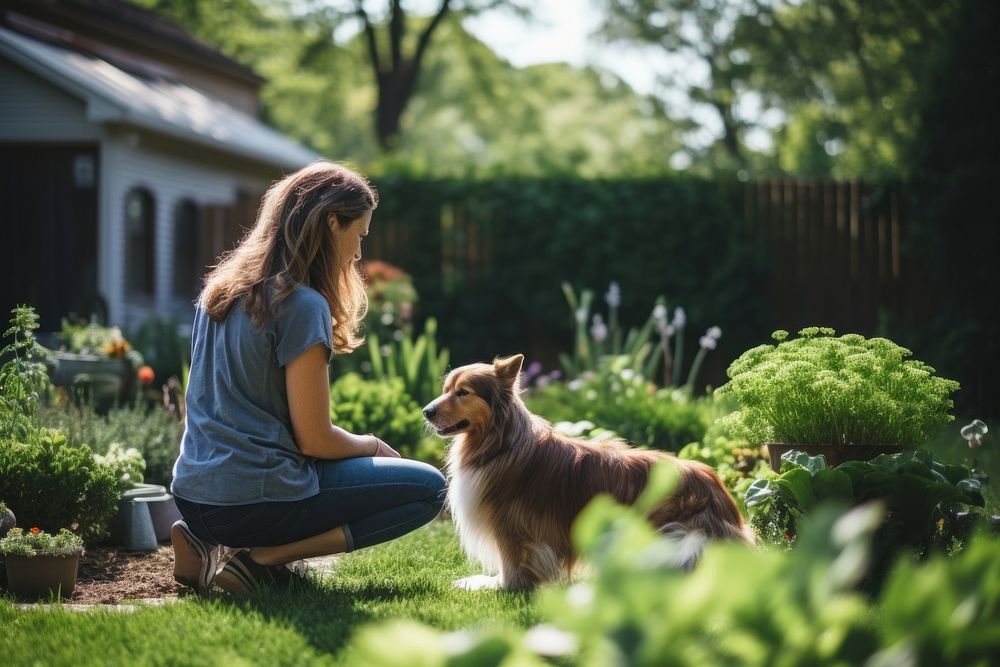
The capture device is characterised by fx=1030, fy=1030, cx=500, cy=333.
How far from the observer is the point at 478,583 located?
170 inches

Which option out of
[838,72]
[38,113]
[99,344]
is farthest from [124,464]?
[838,72]

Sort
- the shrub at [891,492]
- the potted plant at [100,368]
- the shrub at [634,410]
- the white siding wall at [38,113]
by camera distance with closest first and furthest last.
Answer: the shrub at [891,492] < the shrub at [634,410] < the potted plant at [100,368] < the white siding wall at [38,113]

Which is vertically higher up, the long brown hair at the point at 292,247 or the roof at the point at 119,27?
the roof at the point at 119,27

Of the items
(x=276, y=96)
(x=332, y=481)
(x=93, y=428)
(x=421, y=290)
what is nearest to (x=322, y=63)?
(x=276, y=96)

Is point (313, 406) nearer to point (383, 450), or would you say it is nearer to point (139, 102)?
point (383, 450)

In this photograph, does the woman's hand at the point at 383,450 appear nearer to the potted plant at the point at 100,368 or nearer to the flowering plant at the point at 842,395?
the flowering plant at the point at 842,395

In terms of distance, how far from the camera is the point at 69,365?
8117 millimetres

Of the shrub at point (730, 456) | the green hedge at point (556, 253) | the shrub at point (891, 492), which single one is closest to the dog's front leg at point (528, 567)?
the shrub at point (891, 492)

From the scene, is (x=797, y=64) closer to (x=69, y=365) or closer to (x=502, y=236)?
(x=502, y=236)

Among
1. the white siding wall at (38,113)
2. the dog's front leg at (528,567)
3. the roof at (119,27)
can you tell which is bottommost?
the dog's front leg at (528,567)

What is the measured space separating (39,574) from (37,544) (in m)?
0.12

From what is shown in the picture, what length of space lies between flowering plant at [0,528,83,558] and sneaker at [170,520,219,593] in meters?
0.41

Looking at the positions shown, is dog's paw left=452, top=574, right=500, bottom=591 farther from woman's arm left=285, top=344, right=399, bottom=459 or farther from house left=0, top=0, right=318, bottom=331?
house left=0, top=0, right=318, bottom=331

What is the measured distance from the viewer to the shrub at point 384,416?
22.2 ft
